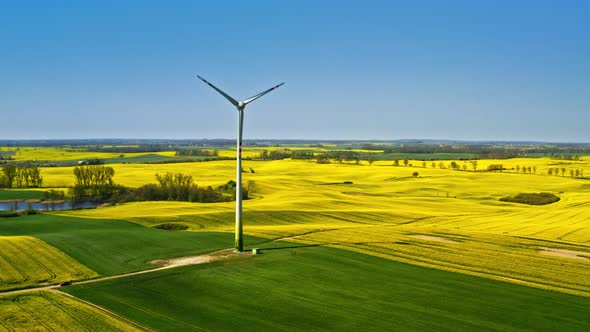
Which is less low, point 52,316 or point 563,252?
point 52,316

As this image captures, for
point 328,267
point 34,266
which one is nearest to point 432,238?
point 328,267

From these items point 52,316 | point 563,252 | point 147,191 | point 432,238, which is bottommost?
point 147,191

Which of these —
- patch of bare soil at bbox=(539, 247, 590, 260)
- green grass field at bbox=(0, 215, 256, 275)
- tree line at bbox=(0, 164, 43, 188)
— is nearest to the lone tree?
tree line at bbox=(0, 164, 43, 188)

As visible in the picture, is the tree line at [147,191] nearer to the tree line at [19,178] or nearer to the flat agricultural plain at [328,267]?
the flat agricultural plain at [328,267]

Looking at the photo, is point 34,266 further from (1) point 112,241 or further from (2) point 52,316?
(2) point 52,316

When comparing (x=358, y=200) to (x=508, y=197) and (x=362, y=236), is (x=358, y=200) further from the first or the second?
(x=362, y=236)

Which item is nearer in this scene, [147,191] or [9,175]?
[147,191]

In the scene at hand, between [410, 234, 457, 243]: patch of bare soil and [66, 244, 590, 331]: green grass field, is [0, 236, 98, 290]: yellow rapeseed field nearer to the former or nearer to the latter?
[66, 244, 590, 331]: green grass field
